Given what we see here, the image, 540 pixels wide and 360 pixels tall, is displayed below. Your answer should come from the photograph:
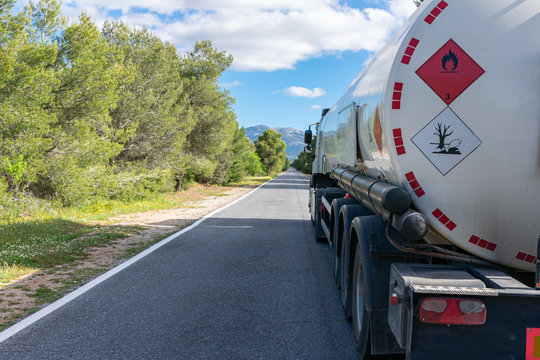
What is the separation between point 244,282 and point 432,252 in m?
3.57

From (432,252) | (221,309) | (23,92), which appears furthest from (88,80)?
(432,252)

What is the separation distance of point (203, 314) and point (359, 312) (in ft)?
5.91

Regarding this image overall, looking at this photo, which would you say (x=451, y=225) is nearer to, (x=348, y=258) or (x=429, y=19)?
(x=429, y=19)

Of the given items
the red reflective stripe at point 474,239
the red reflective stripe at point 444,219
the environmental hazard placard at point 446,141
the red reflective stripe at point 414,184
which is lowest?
the red reflective stripe at point 474,239

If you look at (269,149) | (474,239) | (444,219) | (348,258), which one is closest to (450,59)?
(444,219)

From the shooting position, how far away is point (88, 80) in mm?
13641

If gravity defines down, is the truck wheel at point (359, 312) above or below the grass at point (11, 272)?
above

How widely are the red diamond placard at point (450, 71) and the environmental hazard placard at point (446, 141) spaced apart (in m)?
0.15

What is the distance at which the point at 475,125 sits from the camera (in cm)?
309

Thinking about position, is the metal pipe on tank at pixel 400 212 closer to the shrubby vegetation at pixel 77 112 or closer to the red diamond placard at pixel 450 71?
the red diamond placard at pixel 450 71

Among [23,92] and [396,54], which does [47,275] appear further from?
[23,92]

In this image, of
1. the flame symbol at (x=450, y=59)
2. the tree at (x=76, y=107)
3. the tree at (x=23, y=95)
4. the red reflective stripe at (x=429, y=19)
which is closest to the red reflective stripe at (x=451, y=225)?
the flame symbol at (x=450, y=59)

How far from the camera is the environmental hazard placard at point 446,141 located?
3104 millimetres

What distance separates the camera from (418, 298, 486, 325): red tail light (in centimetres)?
266
